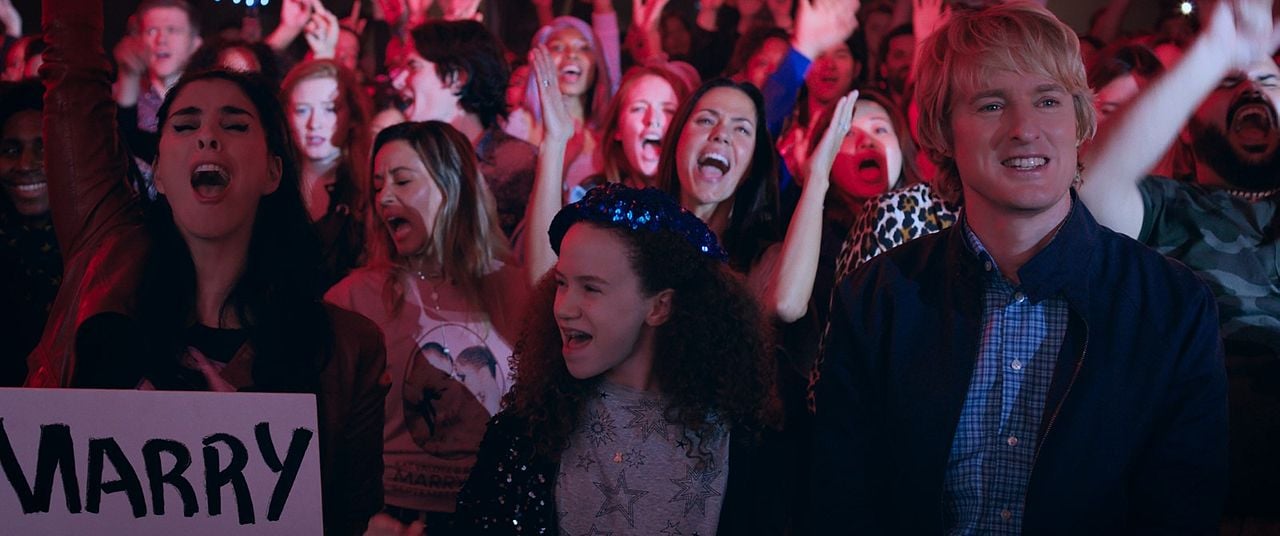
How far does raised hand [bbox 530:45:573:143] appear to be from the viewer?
275 centimetres

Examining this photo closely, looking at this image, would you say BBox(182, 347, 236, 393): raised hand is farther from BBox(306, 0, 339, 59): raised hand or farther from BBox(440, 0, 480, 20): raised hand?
BBox(440, 0, 480, 20): raised hand

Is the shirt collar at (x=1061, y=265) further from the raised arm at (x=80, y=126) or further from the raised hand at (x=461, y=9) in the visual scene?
the raised arm at (x=80, y=126)

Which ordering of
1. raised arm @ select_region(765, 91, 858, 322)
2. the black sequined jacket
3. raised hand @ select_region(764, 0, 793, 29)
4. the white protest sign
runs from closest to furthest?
the black sequined jacket, the white protest sign, raised arm @ select_region(765, 91, 858, 322), raised hand @ select_region(764, 0, 793, 29)

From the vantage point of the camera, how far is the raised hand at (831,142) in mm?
2586

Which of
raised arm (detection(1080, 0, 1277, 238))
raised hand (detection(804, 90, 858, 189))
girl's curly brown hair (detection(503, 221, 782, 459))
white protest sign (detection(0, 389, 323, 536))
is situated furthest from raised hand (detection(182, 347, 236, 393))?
raised arm (detection(1080, 0, 1277, 238))

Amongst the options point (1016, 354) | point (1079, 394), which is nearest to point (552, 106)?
point (1016, 354)

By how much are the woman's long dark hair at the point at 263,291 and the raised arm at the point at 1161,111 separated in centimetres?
203

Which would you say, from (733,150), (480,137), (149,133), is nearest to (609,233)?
(733,150)

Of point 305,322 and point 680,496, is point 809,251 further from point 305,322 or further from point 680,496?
point 305,322

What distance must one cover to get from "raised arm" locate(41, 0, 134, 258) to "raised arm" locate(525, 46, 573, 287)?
1.12m

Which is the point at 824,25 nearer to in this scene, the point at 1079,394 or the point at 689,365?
the point at 689,365

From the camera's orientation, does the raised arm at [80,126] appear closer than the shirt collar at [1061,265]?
No

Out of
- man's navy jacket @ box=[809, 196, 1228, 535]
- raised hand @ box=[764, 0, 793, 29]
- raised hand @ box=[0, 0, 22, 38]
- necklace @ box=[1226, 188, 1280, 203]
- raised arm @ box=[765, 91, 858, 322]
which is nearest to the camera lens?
man's navy jacket @ box=[809, 196, 1228, 535]

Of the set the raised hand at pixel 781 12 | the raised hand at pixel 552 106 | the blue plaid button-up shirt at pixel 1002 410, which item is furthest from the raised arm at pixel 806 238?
the blue plaid button-up shirt at pixel 1002 410
